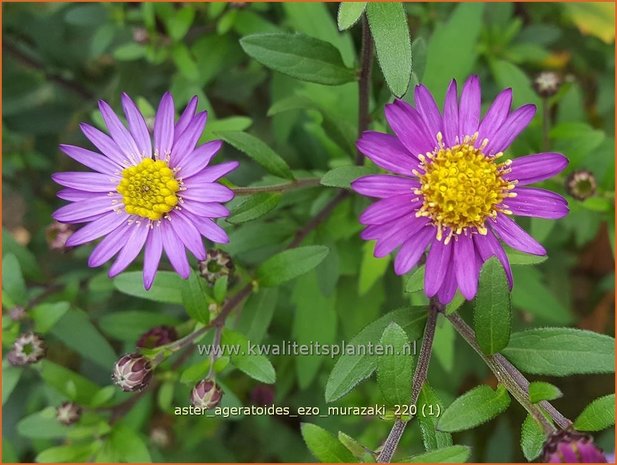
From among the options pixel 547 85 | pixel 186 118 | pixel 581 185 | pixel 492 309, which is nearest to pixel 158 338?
pixel 186 118

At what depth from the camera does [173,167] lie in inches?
77.0

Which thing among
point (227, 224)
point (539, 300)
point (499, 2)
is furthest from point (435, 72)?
point (227, 224)

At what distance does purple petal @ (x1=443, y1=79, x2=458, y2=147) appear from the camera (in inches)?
71.6

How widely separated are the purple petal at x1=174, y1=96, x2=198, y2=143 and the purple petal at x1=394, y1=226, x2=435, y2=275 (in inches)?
26.5

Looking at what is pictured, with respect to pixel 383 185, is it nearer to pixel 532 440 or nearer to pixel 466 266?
pixel 466 266

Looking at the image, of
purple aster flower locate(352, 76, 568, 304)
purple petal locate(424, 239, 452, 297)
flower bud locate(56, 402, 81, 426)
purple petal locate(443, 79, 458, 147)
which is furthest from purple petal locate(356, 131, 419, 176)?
flower bud locate(56, 402, 81, 426)

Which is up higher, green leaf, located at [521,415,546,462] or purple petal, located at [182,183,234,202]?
purple petal, located at [182,183,234,202]

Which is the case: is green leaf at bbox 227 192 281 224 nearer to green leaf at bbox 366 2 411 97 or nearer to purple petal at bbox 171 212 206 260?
purple petal at bbox 171 212 206 260

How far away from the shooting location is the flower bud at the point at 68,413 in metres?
2.40

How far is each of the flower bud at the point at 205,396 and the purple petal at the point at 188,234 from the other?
1.29 feet

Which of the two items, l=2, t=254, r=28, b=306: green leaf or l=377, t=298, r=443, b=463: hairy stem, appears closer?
l=377, t=298, r=443, b=463: hairy stem

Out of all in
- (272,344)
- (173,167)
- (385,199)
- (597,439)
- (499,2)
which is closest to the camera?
(385,199)

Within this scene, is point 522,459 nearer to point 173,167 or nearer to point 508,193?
point 508,193

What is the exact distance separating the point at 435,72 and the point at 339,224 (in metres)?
0.78
